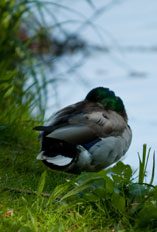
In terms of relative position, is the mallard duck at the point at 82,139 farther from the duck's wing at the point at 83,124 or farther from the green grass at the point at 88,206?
the green grass at the point at 88,206

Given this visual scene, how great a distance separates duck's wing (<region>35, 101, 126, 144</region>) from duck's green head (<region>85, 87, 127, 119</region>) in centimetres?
19

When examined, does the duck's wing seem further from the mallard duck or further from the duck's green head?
the duck's green head

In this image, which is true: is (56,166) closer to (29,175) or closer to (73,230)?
(29,175)

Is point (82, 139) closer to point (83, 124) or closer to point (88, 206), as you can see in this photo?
point (83, 124)

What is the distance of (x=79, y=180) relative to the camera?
3986mm

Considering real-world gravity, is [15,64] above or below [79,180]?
above

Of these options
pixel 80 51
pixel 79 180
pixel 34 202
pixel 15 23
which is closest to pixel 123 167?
pixel 79 180

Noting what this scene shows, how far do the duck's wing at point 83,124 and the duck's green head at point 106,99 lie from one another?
191mm

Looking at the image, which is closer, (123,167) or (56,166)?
(123,167)

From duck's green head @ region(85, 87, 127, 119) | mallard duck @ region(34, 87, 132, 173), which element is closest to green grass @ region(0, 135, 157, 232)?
mallard duck @ region(34, 87, 132, 173)

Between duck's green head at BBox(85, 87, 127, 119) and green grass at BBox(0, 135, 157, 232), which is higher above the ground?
duck's green head at BBox(85, 87, 127, 119)

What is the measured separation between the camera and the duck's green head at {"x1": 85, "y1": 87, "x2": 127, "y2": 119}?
5902 mm

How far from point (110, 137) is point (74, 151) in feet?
1.09

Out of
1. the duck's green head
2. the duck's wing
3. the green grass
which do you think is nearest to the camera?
the green grass
